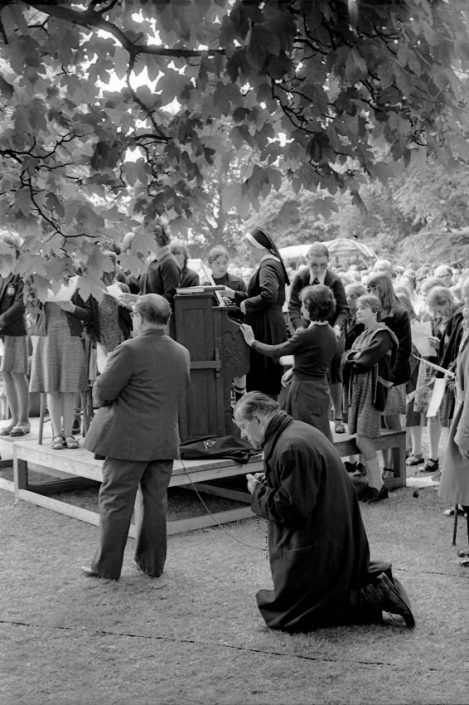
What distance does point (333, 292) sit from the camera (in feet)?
30.5

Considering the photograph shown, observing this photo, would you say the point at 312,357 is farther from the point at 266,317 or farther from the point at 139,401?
the point at 139,401

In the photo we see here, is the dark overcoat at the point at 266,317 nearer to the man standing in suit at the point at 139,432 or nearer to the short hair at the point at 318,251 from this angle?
the short hair at the point at 318,251

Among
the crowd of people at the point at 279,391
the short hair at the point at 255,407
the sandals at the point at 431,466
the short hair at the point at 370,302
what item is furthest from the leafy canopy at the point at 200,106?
the sandals at the point at 431,466

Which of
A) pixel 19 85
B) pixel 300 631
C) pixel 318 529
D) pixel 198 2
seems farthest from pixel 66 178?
pixel 300 631

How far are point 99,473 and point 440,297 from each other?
3682 mm

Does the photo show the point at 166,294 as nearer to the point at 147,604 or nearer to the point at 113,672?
the point at 147,604

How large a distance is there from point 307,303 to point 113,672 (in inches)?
143

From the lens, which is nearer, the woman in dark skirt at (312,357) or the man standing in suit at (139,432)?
the man standing in suit at (139,432)

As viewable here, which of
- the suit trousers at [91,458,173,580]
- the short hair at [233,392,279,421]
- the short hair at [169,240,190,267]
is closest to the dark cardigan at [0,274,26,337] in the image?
the short hair at [169,240,190,267]

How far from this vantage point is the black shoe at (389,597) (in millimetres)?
5574

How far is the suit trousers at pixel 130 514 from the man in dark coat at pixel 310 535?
3.87 feet

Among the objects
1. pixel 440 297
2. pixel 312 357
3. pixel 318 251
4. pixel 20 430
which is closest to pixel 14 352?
pixel 20 430

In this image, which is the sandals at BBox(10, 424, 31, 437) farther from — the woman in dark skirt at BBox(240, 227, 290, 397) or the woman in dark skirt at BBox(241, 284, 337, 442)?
the woman in dark skirt at BBox(241, 284, 337, 442)

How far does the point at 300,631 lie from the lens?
18.2 feet
